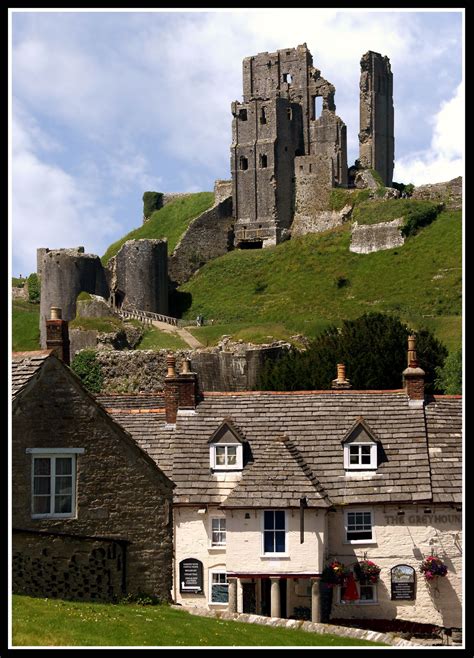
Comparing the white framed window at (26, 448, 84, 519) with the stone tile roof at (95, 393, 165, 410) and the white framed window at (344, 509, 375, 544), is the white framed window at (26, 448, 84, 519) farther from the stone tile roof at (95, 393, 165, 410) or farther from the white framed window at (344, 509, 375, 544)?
the stone tile roof at (95, 393, 165, 410)

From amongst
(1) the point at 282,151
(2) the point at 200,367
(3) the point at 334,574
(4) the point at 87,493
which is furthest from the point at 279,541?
(1) the point at 282,151

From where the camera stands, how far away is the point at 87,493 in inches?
927

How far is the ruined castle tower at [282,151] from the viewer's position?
10169cm

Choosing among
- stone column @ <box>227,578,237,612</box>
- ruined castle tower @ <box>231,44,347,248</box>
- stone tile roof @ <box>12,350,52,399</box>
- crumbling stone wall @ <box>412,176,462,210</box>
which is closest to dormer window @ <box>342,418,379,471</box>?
stone column @ <box>227,578,237,612</box>

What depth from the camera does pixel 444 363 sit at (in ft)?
194

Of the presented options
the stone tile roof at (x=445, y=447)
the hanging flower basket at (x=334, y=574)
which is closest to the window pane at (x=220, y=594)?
the hanging flower basket at (x=334, y=574)

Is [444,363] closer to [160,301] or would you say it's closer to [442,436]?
[442,436]

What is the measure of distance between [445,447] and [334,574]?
477 centimetres

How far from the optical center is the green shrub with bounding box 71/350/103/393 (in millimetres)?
72062

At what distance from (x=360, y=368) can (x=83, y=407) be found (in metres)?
37.0

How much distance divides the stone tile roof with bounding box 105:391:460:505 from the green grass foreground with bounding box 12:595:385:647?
9968 millimetres

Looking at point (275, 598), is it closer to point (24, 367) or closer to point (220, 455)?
point (220, 455)

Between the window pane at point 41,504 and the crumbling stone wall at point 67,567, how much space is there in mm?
419
